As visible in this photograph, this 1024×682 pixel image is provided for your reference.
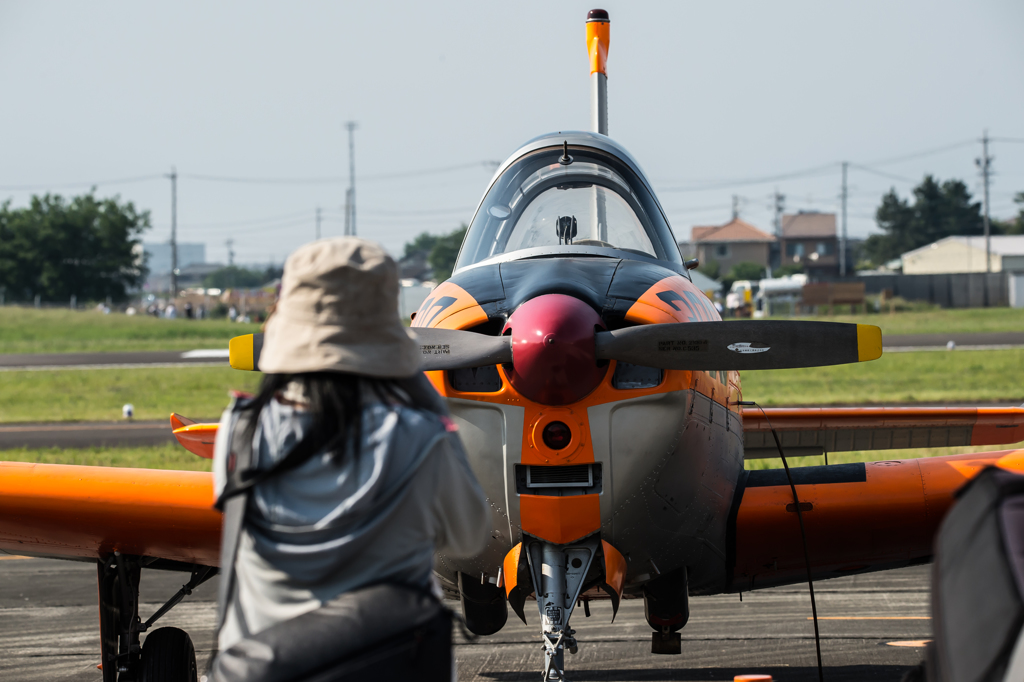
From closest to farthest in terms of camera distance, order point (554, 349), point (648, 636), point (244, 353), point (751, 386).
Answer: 1. point (554, 349)
2. point (244, 353)
3. point (648, 636)
4. point (751, 386)

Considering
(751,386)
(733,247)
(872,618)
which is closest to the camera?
(872,618)

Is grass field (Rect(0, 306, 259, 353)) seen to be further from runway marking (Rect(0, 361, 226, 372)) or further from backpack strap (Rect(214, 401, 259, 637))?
backpack strap (Rect(214, 401, 259, 637))

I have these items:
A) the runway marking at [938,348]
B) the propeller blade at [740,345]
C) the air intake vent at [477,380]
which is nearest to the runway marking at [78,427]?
the air intake vent at [477,380]

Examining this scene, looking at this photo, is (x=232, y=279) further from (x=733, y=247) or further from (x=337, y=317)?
(x=337, y=317)

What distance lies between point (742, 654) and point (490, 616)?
2226 millimetres

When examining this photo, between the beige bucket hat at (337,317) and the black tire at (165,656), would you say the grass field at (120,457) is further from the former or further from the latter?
the beige bucket hat at (337,317)

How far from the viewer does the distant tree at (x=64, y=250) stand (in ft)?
228

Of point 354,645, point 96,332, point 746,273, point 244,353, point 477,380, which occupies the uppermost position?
point 746,273

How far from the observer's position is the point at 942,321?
45.7m

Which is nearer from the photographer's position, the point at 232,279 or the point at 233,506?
the point at 233,506

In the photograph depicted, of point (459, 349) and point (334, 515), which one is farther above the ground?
point (459, 349)

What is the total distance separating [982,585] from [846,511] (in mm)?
2827

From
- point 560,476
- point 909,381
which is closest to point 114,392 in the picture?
point 909,381

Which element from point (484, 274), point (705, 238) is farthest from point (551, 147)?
point (705, 238)
